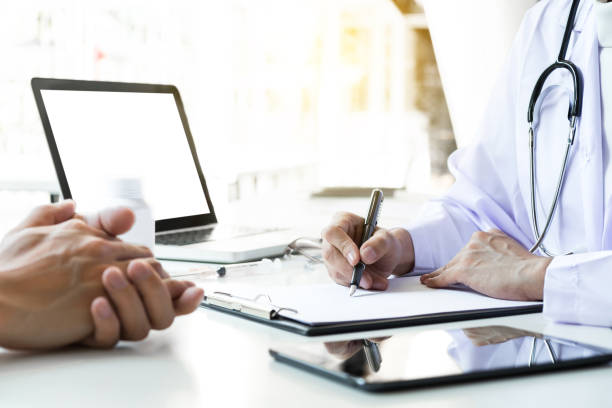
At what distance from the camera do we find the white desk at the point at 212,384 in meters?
0.48

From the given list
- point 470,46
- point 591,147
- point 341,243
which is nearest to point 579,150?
point 591,147

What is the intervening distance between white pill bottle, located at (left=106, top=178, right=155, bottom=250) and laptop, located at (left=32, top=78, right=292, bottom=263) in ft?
1.08

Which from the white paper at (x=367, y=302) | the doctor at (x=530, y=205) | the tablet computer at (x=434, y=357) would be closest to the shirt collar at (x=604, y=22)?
the doctor at (x=530, y=205)

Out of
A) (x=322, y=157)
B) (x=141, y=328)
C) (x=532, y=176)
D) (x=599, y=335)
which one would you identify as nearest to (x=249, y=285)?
(x=141, y=328)

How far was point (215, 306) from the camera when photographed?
78cm

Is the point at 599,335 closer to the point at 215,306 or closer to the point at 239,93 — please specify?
the point at 215,306

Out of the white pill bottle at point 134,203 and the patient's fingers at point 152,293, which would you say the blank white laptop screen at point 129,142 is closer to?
the white pill bottle at point 134,203

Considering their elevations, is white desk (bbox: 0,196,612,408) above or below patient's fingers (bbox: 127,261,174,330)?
below

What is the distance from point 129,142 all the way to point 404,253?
571mm

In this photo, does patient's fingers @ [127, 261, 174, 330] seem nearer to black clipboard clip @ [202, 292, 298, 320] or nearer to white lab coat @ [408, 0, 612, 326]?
black clipboard clip @ [202, 292, 298, 320]

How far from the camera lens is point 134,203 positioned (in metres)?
0.74

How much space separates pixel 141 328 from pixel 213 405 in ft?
0.51

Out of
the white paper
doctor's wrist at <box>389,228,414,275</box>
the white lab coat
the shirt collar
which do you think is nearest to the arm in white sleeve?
the white lab coat

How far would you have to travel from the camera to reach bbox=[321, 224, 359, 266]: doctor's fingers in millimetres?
917
